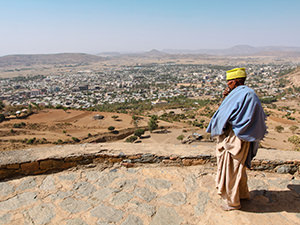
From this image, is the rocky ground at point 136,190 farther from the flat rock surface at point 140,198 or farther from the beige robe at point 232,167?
the beige robe at point 232,167

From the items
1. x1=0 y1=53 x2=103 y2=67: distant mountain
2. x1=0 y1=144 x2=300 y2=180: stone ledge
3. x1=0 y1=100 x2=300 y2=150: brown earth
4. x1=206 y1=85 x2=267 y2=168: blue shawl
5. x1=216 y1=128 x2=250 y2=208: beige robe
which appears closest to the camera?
x1=206 y1=85 x2=267 y2=168: blue shawl

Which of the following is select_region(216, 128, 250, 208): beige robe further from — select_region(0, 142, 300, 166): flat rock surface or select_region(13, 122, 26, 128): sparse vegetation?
select_region(13, 122, 26, 128): sparse vegetation

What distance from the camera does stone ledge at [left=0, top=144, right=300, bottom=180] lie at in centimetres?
287

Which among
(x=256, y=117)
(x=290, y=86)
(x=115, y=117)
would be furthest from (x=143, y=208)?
(x=290, y=86)

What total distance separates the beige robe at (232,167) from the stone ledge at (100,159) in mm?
841

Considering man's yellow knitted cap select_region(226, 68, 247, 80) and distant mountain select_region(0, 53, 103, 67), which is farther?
distant mountain select_region(0, 53, 103, 67)

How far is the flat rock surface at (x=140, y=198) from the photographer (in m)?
2.13

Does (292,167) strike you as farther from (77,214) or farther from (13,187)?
(13,187)

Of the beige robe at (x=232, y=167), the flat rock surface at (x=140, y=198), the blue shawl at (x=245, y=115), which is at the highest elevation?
the blue shawl at (x=245, y=115)

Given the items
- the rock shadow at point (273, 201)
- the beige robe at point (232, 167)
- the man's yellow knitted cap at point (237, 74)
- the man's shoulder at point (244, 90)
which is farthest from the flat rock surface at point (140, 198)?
the man's yellow knitted cap at point (237, 74)

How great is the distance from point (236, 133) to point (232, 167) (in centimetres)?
40

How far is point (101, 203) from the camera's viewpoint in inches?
93.8

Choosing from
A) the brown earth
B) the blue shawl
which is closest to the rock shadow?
the blue shawl

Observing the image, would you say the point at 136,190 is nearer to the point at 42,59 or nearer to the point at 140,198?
the point at 140,198
